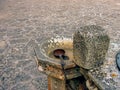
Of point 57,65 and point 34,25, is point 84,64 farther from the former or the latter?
point 34,25

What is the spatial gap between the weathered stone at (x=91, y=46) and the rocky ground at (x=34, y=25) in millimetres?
2465

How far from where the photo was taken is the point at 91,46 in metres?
2.93

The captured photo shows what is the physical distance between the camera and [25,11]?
9445 millimetres

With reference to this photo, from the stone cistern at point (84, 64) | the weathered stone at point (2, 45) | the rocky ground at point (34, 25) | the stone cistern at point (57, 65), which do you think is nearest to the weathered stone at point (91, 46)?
the stone cistern at point (84, 64)

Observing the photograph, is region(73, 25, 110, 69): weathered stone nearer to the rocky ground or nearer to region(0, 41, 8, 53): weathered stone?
the rocky ground

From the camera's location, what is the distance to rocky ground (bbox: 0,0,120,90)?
5.60m

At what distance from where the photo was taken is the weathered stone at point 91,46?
2936mm

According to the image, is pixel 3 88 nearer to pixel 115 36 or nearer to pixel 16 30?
pixel 16 30

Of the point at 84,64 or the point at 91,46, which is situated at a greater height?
the point at 91,46

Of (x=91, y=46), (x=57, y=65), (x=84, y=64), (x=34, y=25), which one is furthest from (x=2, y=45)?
(x=91, y=46)

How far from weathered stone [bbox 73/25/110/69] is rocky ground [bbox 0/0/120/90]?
2.46 meters

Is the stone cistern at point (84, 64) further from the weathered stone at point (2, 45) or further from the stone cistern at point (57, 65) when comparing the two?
the weathered stone at point (2, 45)

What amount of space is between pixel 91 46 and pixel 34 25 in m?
5.51

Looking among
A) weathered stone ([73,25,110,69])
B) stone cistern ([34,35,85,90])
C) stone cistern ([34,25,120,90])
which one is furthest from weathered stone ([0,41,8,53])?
weathered stone ([73,25,110,69])
